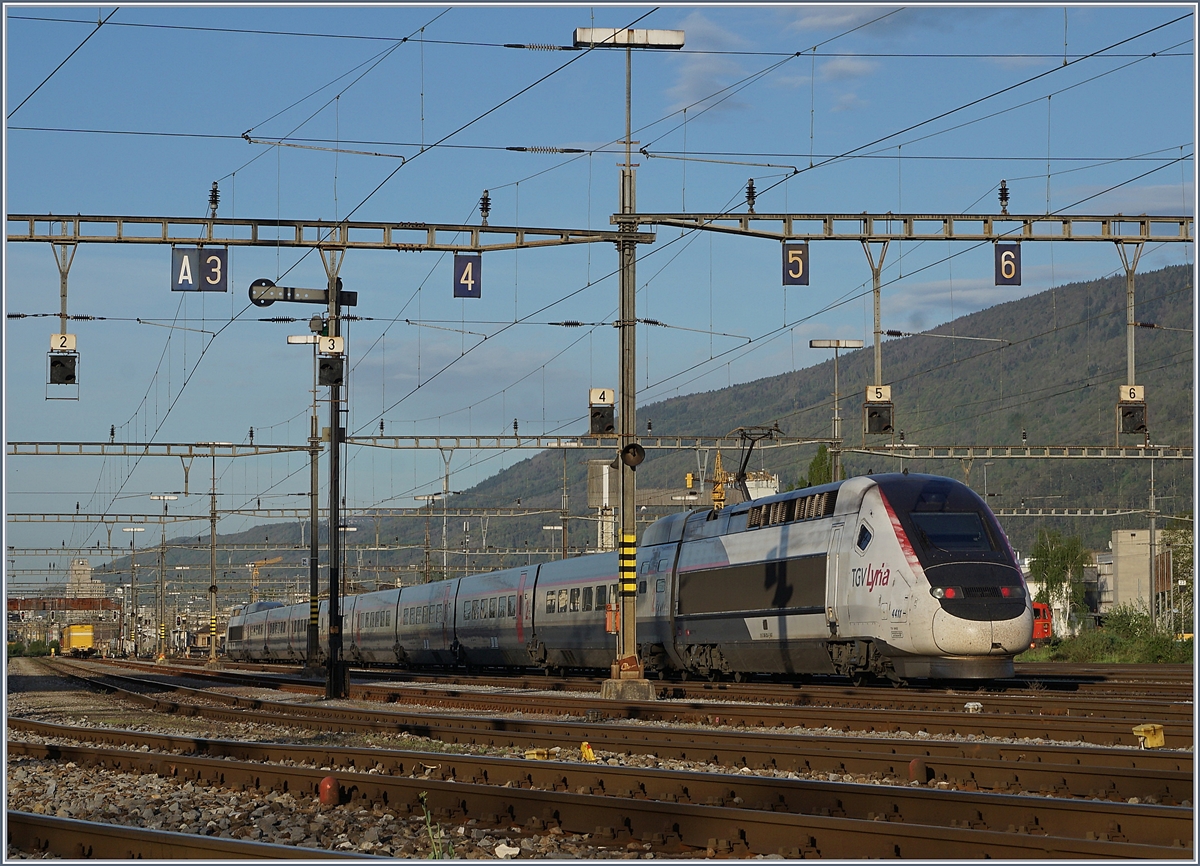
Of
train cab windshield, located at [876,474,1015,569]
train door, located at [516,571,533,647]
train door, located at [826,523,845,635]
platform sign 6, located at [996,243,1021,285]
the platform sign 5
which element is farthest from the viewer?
train door, located at [516,571,533,647]

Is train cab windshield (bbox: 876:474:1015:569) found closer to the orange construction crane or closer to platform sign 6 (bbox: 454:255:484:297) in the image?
platform sign 6 (bbox: 454:255:484:297)

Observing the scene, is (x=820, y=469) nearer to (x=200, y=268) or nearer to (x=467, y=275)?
(x=467, y=275)

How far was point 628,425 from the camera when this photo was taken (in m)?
25.1

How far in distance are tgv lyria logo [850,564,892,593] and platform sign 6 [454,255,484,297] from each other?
376 inches

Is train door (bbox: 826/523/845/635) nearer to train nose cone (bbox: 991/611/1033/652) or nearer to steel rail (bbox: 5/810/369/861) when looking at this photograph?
train nose cone (bbox: 991/611/1033/652)

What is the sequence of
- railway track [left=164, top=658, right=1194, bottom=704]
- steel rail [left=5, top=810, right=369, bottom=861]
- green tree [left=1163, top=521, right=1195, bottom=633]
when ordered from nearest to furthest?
steel rail [left=5, top=810, right=369, bottom=861] < railway track [left=164, top=658, right=1194, bottom=704] < green tree [left=1163, top=521, right=1195, bottom=633]

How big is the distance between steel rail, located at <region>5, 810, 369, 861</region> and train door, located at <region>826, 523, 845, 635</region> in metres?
15.0

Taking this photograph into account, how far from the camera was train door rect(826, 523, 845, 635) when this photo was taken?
76.7 ft

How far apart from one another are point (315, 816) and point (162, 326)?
26.6 meters

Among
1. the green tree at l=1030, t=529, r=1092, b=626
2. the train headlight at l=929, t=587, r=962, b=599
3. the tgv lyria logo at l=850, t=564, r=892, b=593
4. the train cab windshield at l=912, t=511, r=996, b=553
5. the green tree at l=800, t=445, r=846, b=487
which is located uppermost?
the green tree at l=800, t=445, r=846, b=487

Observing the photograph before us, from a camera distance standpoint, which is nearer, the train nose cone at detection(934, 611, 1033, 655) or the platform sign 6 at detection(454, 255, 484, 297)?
the train nose cone at detection(934, 611, 1033, 655)

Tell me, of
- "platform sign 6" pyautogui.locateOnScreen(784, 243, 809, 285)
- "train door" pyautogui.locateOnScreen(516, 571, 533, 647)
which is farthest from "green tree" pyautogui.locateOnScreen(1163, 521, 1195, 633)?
"platform sign 6" pyautogui.locateOnScreen(784, 243, 809, 285)

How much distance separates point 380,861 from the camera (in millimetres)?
7809

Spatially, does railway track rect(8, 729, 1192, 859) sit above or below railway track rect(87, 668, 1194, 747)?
above
